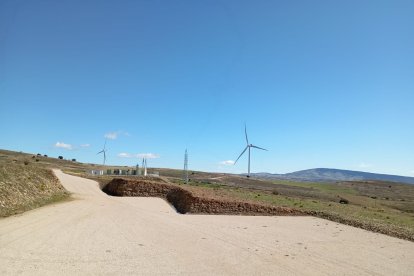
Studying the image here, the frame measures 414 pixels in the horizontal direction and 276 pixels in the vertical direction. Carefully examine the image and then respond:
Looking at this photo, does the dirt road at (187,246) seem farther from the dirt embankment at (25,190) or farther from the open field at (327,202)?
the open field at (327,202)

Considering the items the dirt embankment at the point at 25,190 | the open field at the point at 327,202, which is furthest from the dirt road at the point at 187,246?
the open field at the point at 327,202

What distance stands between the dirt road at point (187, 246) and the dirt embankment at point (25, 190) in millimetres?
1474

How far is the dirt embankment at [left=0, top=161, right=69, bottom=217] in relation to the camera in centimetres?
2484

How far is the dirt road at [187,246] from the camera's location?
13289mm

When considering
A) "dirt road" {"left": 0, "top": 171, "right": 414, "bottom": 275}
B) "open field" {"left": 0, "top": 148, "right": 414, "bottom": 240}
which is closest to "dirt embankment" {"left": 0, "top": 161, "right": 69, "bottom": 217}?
"dirt road" {"left": 0, "top": 171, "right": 414, "bottom": 275}

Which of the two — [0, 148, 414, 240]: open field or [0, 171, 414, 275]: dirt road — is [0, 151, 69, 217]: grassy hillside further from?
[0, 148, 414, 240]: open field

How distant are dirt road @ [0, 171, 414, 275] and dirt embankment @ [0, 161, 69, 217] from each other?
147 centimetres

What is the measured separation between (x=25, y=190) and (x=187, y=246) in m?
17.7

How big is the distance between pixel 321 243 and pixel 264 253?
4.30 metres

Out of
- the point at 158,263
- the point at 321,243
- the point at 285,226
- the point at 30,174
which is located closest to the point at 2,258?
the point at 158,263

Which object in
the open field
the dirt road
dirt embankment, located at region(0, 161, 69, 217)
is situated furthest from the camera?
the open field

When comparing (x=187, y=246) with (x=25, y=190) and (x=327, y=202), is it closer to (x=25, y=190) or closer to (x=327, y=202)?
(x=25, y=190)

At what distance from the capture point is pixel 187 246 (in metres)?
17.0

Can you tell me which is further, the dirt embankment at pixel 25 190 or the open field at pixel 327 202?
the open field at pixel 327 202
